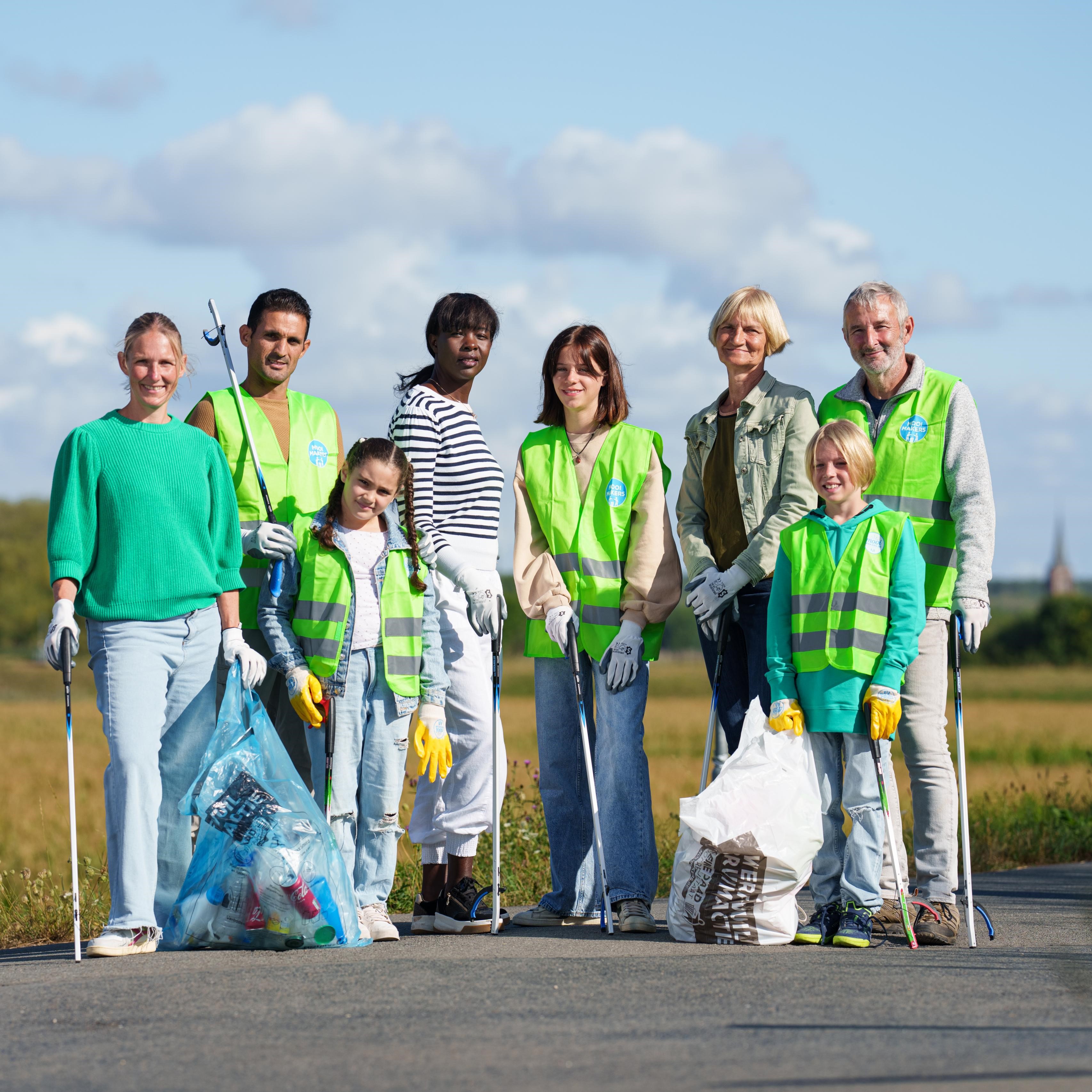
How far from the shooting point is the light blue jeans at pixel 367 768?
6082 mm

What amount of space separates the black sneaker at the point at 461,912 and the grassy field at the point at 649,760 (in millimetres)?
1254

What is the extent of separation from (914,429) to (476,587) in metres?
1.85

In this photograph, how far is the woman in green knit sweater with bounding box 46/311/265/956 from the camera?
5812 mm

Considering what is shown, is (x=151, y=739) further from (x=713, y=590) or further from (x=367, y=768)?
(x=713, y=590)

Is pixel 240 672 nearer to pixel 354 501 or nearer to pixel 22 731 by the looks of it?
pixel 354 501

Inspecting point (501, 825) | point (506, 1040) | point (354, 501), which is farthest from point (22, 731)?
point (506, 1040)

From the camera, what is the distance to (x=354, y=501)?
6.16 m

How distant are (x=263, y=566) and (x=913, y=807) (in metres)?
2.77

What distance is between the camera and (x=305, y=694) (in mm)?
5949

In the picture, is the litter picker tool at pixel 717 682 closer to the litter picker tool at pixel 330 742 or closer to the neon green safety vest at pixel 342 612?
the neon green safety vest at pixel 342 612

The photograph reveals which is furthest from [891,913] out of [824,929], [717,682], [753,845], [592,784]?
[592,784]

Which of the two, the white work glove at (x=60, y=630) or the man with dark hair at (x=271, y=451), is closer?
the white work glove at (x=60, y=630)

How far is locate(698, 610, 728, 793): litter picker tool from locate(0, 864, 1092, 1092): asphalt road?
0.84 m

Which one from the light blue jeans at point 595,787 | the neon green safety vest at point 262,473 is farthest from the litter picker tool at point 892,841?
the neon green safety vest at point 262,473
